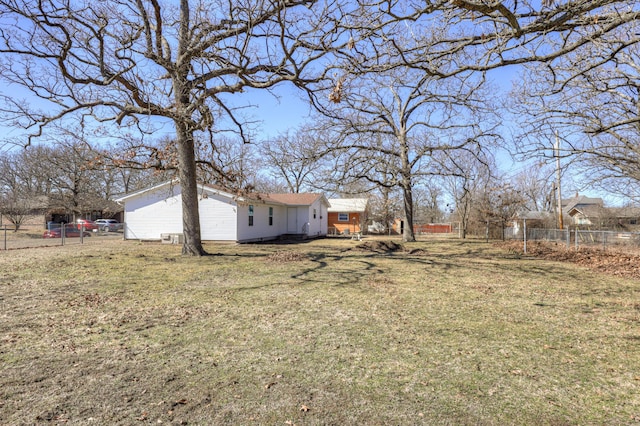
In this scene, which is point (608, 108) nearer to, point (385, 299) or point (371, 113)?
point (385, 299)

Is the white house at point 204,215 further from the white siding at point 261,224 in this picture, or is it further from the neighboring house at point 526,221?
the neighboring house at point 526,221

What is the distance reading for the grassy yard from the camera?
298cm

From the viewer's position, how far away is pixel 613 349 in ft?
14.7

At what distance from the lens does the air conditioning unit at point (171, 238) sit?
20781mm

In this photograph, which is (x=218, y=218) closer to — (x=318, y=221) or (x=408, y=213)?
(x=408, y=213)

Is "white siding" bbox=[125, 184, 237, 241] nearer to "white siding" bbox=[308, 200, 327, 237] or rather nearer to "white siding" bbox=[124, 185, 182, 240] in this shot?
"white siding" bbox=[124, 185, 182, 240]

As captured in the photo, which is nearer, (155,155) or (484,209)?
(155,155)

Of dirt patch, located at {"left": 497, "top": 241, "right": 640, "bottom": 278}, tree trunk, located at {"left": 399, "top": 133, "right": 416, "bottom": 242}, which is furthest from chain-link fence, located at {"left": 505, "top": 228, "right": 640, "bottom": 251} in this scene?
tree trunk, located at {"left": 399, "top": 133, "right": 416, "bottom": 242}

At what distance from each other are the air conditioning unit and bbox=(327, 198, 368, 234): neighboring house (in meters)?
19.2

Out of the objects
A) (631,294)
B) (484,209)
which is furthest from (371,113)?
(631,294)

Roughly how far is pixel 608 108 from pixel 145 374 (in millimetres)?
12559

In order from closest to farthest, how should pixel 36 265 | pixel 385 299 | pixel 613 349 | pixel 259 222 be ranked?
pixel 613 349, pixel 385 299, pixel 36 265, pixel 259 222

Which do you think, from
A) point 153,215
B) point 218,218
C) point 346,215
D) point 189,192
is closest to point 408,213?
point 218,218

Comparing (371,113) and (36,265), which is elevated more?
(371,113)
